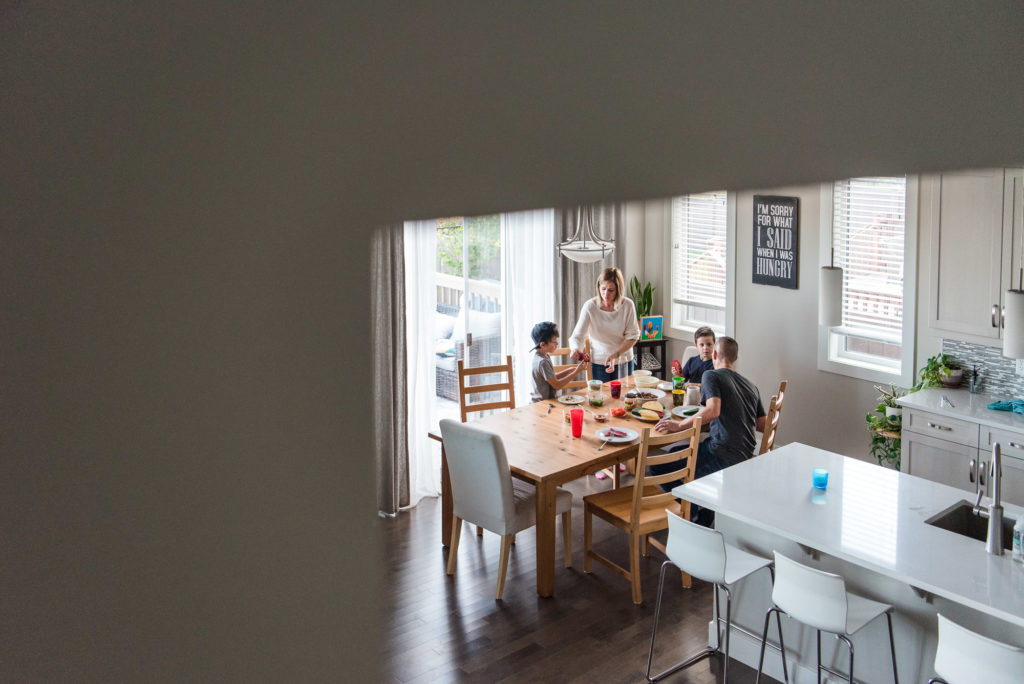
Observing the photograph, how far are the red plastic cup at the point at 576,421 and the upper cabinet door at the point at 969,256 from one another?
2.27m

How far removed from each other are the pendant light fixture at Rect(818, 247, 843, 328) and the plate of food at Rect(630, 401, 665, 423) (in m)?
1.18

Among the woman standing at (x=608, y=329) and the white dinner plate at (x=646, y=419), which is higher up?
the woman standing at (x=608, y=329)

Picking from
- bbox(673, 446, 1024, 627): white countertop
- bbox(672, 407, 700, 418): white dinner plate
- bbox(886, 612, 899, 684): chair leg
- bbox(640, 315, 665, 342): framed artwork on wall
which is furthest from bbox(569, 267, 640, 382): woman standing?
bbox(886, 612, 899, 684): chair leg

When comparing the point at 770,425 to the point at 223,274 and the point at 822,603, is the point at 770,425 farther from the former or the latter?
the point at 223,274

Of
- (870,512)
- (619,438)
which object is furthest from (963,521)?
(619,438)

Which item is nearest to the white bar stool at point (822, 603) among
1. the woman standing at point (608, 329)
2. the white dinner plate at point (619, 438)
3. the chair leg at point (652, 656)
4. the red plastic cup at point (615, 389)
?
the chair leg at point (652, 656)

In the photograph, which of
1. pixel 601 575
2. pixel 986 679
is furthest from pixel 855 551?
pixel 601 575

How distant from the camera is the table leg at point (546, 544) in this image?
4625mm

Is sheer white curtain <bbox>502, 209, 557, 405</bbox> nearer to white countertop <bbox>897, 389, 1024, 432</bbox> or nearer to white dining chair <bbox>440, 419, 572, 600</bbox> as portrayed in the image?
white dining chair <bbox>440, 419, 572, 600</bbox>

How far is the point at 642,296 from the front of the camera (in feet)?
23.6

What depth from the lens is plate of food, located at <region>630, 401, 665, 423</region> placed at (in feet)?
17.3

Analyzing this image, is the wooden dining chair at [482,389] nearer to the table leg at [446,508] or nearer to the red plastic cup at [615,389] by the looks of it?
the table leg at [446,508]

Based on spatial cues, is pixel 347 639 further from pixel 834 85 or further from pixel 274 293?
pixel 834 85

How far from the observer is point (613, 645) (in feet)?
13.9
